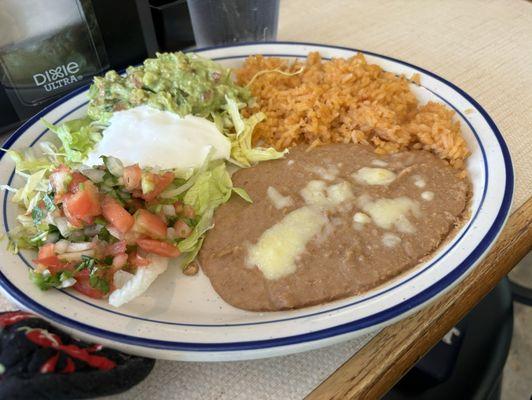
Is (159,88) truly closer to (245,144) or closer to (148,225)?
(245,144)

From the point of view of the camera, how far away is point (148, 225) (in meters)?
1.16

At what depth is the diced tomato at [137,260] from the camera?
1128mm

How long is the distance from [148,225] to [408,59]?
4.38ft

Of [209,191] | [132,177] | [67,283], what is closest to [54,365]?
[67,283]

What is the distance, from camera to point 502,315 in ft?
5.30

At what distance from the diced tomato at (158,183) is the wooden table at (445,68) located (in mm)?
602

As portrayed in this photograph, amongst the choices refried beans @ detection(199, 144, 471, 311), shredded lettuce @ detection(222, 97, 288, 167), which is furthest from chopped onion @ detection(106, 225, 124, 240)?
shredded lettuce @ detection(222, 97, 288, 167)

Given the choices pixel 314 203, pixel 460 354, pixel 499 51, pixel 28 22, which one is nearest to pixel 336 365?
pixel 314 203

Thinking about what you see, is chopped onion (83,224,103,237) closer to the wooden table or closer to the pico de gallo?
the pico de gallo

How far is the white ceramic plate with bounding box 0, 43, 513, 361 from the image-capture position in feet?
3.03

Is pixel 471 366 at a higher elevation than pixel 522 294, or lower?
higher

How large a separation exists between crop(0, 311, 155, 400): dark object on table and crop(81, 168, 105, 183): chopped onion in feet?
1.10

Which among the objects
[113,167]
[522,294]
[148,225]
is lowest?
[522,294]

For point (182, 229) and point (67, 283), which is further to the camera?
point (182, 229)
